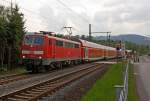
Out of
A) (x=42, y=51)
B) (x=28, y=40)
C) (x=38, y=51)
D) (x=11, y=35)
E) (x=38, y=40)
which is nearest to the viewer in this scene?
(x=42, y=51)

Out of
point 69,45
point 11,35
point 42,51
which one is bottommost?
point 42,51

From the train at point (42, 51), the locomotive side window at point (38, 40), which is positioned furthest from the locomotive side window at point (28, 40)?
the locomotive side window at point (38, 40)

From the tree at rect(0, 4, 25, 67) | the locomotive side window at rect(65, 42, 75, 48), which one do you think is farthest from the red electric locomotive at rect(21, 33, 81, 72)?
the locomotive side window at rect(65, 42, 75, 48)

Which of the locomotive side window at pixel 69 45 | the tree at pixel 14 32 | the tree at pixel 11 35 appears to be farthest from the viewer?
the locomotive side window at pixel 69 45

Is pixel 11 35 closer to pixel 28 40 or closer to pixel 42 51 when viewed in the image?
pixel 28 40

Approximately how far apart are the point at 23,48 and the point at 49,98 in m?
17.7

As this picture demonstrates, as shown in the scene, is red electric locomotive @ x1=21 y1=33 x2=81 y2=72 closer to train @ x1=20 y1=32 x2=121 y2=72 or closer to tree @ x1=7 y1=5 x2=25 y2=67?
train @ x1=20 y1=32 x2=121 y2=72

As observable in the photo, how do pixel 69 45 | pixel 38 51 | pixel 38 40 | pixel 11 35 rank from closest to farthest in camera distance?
1. pixel 38 51
2. pixel 38 40
3. pixel 11 35
4. pixel 69 45

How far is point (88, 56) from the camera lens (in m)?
61.2

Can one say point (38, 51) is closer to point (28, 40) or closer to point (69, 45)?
point (28, 40)

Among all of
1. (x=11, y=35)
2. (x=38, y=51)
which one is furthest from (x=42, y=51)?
(x=11, y=35)

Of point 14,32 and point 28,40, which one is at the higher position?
point 14,32

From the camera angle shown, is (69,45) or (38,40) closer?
(38,40)

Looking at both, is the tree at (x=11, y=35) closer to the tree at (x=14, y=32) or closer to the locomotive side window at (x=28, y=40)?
the tree at (x=14, y=32)
